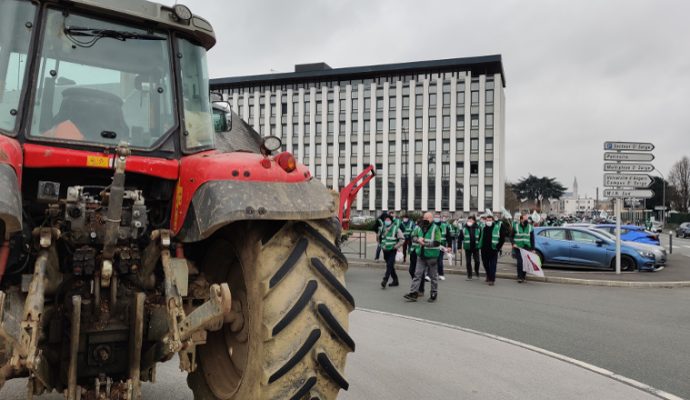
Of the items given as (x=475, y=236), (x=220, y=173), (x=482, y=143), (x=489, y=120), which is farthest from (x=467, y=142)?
(x=220, y=173)

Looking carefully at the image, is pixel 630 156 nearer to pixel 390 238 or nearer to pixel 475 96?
pixel 390 238

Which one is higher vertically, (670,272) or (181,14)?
(181,14)

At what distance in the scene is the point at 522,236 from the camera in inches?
596

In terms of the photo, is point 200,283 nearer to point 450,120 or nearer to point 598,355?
point 598,355

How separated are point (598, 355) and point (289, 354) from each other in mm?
5326

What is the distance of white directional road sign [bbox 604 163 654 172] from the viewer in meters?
17.1

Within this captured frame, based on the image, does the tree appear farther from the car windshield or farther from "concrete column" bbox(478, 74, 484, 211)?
the car windshield

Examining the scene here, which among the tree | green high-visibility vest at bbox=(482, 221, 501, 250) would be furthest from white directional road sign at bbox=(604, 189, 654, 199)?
the tree

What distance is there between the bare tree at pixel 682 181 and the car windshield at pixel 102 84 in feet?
267

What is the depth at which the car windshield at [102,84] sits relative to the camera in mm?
3338

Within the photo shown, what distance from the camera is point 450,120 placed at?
232 feet

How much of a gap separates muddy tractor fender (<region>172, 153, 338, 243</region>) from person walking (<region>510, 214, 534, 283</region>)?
12460mm

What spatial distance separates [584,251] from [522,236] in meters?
3.97

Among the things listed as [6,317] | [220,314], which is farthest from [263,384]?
[6,317]
